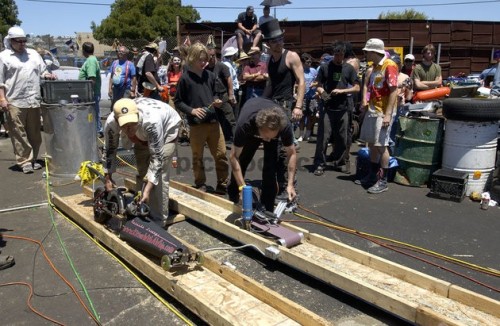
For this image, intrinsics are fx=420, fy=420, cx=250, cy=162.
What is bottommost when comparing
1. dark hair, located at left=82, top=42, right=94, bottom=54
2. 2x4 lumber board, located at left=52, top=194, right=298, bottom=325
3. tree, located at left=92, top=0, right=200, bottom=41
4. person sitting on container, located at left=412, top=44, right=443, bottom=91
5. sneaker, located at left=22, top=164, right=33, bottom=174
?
2x4 lumber board, located at left=52, top=194, right=298, bottom=325

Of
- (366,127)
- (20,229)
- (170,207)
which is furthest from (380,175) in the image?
(20,229)

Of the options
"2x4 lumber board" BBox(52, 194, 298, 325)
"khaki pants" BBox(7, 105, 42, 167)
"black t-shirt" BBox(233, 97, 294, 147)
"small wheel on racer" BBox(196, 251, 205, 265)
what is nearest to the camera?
"2x4 lumber board" BBox(52, 194, 298, 325)

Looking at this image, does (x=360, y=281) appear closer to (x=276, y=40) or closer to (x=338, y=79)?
(x=276, y=40)

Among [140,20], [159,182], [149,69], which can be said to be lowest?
[159,182]

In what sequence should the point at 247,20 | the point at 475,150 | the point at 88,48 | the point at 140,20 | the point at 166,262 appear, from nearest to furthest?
1. the point at 166,262
2. the point at 475,150
3. the point at 88,48
4. the point at 247,20
5. the point at 140,20

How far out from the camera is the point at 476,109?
5828 millimetres

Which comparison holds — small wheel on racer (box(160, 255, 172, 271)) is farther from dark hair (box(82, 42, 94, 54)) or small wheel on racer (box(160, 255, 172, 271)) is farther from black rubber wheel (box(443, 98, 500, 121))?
dark hair (box(82, 42, 94, 54))

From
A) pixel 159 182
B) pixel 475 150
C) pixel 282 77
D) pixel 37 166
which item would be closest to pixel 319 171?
pixel 282 77

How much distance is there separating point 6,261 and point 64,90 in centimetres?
372

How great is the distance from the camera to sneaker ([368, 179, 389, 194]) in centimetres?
621

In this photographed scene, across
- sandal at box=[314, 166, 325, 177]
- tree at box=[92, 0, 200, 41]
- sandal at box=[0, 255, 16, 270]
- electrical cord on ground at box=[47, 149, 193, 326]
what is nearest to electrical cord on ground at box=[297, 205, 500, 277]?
sandal at box=[314, 166, 325, 177]

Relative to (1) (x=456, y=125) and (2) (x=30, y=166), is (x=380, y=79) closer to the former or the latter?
(1) (x=456, y=125)

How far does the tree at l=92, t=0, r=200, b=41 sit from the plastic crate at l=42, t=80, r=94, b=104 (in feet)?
125

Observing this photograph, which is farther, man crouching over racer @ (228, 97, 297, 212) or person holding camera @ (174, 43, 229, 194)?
person holding camera @ (174, 43, 229, 194)
